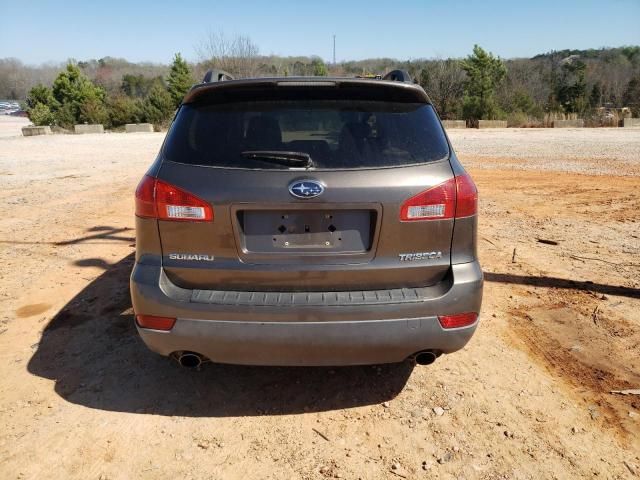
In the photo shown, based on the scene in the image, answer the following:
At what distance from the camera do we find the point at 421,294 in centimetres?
240

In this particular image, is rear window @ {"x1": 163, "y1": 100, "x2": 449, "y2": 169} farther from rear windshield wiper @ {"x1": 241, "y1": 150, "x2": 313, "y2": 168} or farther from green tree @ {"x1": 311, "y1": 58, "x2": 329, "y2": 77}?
green tree @ {"x1": 311, "y1": 58, "x2": 329, "y2": 77}

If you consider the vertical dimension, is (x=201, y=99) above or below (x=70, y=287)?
above

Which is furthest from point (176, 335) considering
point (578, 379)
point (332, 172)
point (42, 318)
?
point (578, 379)

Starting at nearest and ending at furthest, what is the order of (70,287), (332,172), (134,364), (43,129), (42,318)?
(332,172) → (134,364) → (42,318) → (70,287) → (43,129)

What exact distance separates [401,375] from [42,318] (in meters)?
2.91

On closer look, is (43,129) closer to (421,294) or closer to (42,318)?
(42,318)

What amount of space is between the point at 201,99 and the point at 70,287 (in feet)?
9.29

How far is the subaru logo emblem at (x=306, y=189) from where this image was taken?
2287 mm

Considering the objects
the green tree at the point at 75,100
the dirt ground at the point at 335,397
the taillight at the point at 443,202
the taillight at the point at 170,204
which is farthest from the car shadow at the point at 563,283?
the green tree at the point at 75,100

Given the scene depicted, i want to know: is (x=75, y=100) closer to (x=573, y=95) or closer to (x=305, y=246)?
(x=305, y=246)

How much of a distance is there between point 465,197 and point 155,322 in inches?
66.9

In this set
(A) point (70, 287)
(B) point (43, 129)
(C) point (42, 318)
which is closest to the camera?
(C) point (42, 318)

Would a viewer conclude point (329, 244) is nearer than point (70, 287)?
Yes

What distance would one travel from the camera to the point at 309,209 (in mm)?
2318
